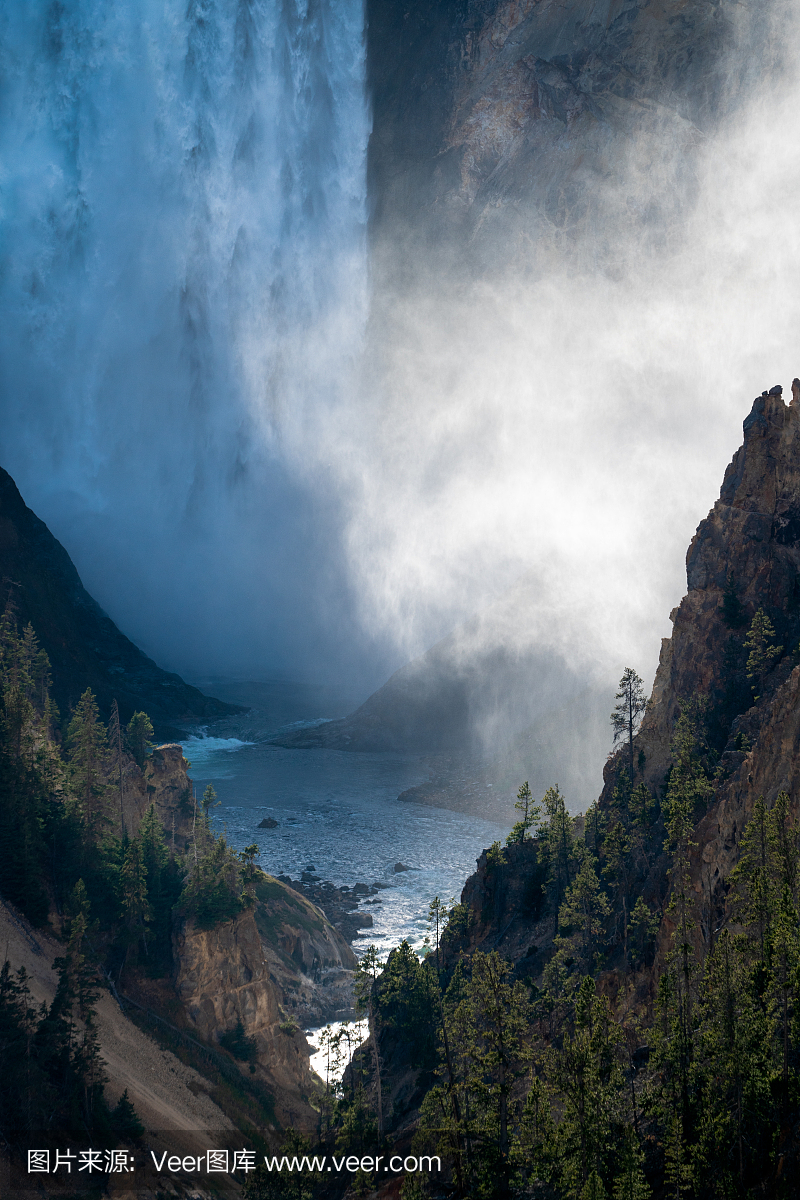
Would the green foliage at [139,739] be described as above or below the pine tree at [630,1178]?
above

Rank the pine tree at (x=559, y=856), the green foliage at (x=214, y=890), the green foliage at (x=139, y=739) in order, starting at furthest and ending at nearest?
1. the green foliage at (x=139, y=739)
2. the green foliage at (x=214, y=890)
3. the pine tree at (x=559, y=856)

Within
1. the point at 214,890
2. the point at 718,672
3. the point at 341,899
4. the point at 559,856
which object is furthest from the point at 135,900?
the point at 718,672

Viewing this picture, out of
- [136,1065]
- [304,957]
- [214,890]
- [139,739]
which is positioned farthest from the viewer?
[139,739]

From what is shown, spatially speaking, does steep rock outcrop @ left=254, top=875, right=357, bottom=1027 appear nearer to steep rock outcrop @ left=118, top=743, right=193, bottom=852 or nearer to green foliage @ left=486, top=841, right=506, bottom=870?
steep rock outcrop @ left=118, top=743, right=193, bottom=852

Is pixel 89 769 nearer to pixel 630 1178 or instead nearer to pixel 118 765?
pixel 118 765

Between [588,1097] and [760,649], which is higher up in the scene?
[760,649]

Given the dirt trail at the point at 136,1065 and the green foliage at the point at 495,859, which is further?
the green foliage at the point at 495,859

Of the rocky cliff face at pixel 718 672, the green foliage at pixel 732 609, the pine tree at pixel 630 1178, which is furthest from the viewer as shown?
the green foliage at pixel 732 609

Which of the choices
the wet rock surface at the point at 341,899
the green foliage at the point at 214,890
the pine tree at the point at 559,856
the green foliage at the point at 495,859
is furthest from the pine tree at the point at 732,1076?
the wet rock surface at the point at 341,899

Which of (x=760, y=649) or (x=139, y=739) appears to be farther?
(x=139, y=739)

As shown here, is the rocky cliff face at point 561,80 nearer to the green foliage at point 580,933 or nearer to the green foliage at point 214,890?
the green foliage at point 580,933

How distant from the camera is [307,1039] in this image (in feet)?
227

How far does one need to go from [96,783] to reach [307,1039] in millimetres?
Answer: 31773

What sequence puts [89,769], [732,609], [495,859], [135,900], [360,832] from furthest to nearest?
[360,832]
[89,769]
[495,859]
[135,900]
[732,609]
